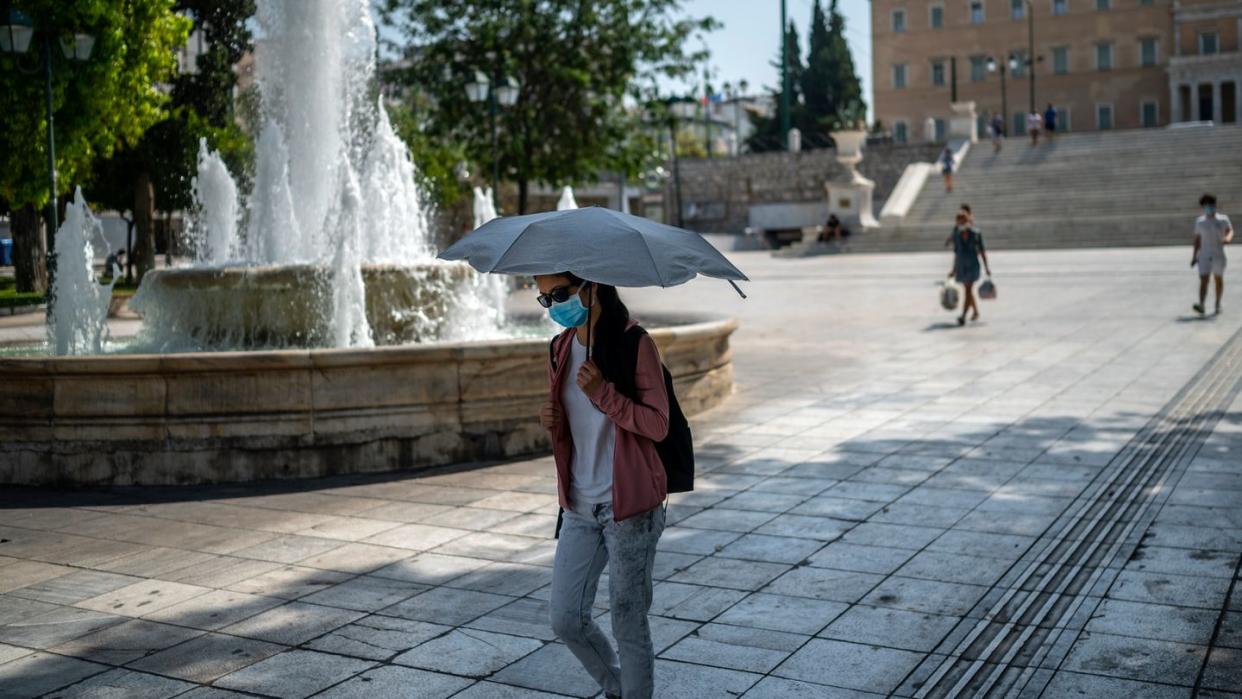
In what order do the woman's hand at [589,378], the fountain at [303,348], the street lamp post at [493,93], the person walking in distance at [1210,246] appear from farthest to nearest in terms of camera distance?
1. the street lamp post at [493,93]
2. the person walking in distance at [1210,246]
3. the fountain at [303,348]
4. the woman's hand at [589,378]

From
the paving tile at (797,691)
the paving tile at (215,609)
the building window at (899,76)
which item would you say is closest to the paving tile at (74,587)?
the paving tile at (215,609)

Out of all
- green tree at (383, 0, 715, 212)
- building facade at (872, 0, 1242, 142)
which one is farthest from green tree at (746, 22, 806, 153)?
green tree at (383, 0, 715, 212)

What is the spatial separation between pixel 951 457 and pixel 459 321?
16.8 feet

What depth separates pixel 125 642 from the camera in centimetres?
505

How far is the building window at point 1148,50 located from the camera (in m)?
70.8

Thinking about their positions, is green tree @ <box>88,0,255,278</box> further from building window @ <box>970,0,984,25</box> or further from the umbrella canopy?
building window @ <box>970,0,984,25</box>

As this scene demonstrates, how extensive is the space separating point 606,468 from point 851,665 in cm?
143

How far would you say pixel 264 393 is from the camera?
827 centimetres

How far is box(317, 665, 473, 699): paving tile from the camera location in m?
4.41

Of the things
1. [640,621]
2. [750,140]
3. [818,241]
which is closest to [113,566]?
[640,621]

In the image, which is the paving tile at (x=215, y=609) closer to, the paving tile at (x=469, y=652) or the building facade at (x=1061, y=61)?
the paving tile at (x=469, y=652)

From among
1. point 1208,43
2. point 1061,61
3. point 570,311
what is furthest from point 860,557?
point 1061,61

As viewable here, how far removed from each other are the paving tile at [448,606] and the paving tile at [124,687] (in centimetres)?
104

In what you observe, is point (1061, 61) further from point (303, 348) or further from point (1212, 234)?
point (303, 348)
